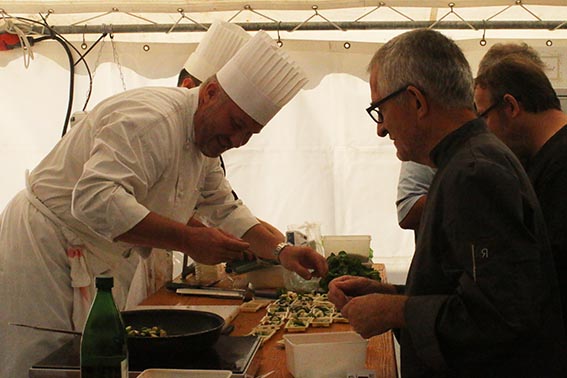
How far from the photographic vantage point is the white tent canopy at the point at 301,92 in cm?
315

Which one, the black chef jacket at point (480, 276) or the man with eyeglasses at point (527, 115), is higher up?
the man with eyeglasses at point (527, 115)

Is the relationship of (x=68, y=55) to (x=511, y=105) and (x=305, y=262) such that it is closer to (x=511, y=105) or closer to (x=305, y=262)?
(x=305, y=262)

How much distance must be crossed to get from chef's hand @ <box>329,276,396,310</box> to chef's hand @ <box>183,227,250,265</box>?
0.37m

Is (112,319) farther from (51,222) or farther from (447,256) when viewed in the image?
(51,222)

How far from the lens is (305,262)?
229cm

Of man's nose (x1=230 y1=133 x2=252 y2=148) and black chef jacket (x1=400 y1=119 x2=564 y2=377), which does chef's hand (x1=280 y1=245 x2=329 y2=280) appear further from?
black chef jacket (x1=400 y1=119 x2=564 y2=377)

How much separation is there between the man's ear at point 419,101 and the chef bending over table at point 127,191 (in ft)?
2.37

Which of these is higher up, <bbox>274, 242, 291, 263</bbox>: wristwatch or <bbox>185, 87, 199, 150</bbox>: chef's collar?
<bbox>185, 87, 199, 150</bbox>: chef's collar

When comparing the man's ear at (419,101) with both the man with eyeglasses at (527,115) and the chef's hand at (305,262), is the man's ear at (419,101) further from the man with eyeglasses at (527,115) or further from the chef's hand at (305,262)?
the chef's hand at (305,262)

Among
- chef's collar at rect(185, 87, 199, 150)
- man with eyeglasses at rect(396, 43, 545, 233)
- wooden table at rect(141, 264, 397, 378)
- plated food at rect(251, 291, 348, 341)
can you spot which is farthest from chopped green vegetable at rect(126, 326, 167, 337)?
man with eyeglasses at rect(396, 43, 545, 233)

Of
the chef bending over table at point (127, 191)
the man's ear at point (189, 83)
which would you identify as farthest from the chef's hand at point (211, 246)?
the man's ear at point (189, 83)

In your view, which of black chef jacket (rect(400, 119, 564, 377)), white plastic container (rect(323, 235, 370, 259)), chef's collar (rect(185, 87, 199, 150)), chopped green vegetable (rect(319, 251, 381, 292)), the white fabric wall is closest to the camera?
black chef jacket (rect(400, 119, 564, 377))

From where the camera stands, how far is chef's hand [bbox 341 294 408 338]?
1.43 m

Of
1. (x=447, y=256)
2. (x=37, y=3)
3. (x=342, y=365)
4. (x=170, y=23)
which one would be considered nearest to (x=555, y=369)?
(x=447, y=256)
